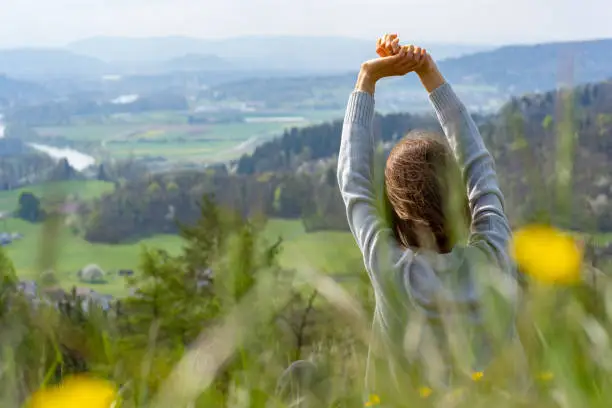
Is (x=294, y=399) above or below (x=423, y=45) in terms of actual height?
below

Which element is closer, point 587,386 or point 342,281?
point 587,386

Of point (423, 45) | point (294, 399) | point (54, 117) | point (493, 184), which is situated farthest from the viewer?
point (54, 117)

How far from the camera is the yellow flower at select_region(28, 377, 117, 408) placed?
50cm

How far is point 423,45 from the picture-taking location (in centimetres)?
149

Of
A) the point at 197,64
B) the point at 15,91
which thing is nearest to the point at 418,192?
the point at 15,91

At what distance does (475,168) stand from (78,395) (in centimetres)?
89

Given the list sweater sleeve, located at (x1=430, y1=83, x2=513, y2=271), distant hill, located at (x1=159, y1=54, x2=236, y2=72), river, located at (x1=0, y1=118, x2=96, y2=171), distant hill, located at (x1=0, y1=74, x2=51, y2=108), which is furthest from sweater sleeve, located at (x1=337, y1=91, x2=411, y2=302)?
distant hill, located at (x1=159, y1=54, x2=236, y2=72)

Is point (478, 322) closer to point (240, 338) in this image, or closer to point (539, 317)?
point (539, 317)

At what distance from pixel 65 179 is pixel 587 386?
0.38m

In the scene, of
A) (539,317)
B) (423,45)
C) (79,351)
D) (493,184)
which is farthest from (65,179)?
(423,45)

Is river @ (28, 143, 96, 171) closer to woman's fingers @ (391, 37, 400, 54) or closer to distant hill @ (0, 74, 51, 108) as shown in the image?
woman's fingers @ (391, 37, 400, 54)

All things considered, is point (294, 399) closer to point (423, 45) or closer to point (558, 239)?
point (558, 239)

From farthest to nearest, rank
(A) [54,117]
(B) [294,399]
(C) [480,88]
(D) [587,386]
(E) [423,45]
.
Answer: (A) [54,117]
(C) [480,88]
(E) [423,45]
(B) [294,399]
(D) [587,386]

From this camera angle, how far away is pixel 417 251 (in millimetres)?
1171
